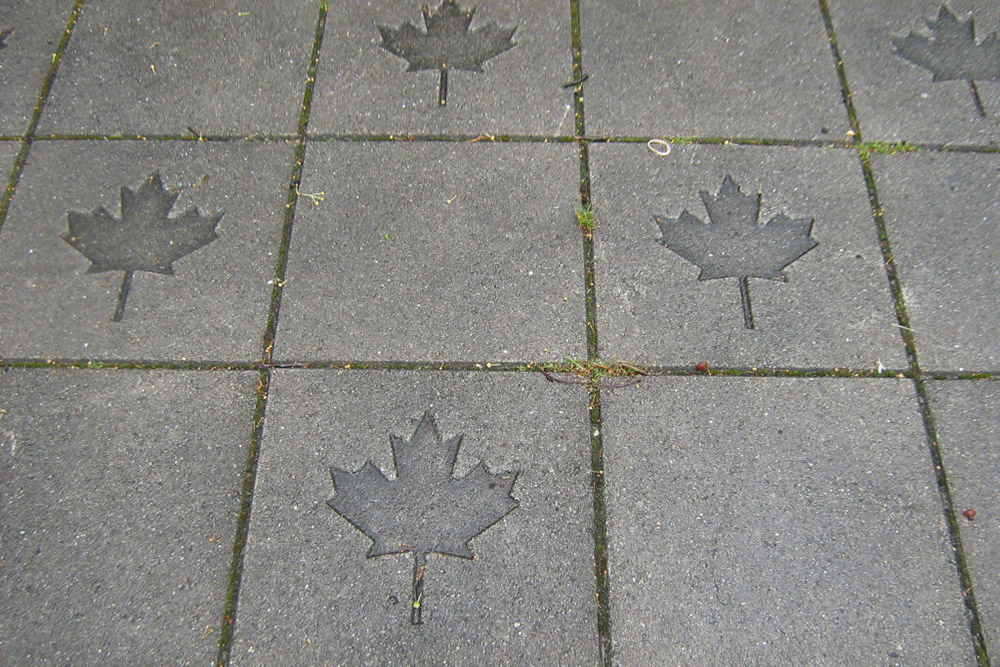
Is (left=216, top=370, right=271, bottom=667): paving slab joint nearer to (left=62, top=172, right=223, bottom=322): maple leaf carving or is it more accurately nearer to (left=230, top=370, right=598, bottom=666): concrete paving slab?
(left=230, top=370, right=598, bottom=666): concrete paving slab

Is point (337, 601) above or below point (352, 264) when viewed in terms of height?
below

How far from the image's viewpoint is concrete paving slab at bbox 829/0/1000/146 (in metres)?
2.52

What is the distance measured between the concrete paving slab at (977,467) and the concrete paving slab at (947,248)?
0.31 feet

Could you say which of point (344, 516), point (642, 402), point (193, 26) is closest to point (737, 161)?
point (642, 402)

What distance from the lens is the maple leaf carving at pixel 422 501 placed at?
74.5 inches

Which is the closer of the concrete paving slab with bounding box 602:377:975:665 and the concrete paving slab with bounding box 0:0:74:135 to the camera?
the concrete paving slab with bounding box 602:377:975:665

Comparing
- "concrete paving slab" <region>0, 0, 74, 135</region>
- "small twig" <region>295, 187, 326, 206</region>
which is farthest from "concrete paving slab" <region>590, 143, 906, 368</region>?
"concrete paving slab" <region>0, 0, 74, 135</region>

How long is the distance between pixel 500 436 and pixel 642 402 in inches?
16.9

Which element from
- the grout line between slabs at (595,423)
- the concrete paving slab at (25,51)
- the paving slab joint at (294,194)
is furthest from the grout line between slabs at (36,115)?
the grout line between slabs at (595,423)

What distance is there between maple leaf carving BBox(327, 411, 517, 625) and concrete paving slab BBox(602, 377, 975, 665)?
356 millimetres

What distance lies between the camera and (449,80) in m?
2.65

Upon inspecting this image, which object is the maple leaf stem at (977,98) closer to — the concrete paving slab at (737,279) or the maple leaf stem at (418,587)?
the concrete paving slab at (737,279)

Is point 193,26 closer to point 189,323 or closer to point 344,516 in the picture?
point 189,323

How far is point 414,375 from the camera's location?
2098mm
